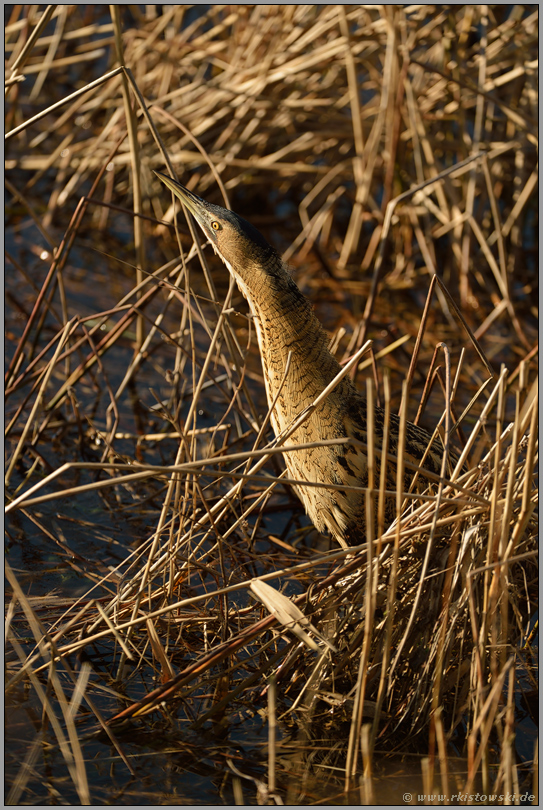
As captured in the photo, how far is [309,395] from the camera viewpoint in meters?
2.33

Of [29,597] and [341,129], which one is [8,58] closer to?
[341,129]

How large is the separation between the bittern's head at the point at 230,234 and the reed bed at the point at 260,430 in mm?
96

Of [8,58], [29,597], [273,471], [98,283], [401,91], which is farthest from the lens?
[8,58]

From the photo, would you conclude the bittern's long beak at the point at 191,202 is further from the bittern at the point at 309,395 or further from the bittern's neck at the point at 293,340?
the bittern's neck at the point at 293,340

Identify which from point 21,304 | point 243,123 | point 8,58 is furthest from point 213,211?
point 8,58

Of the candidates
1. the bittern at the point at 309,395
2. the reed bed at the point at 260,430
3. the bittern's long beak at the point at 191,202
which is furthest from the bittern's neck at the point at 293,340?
the bittern's long beak at the point at 191,202

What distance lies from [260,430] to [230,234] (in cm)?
58

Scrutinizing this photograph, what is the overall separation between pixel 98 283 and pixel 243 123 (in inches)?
44.6

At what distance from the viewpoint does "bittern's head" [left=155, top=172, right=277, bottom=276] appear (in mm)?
2305

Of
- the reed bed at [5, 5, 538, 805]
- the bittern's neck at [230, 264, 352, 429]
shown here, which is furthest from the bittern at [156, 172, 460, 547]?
the reed bed at [5, 5, 538, 805]

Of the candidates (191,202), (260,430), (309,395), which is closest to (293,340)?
(309,395)

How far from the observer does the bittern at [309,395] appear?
2.29 meters

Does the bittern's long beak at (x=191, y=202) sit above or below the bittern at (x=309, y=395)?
above

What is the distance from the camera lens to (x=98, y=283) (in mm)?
4254
